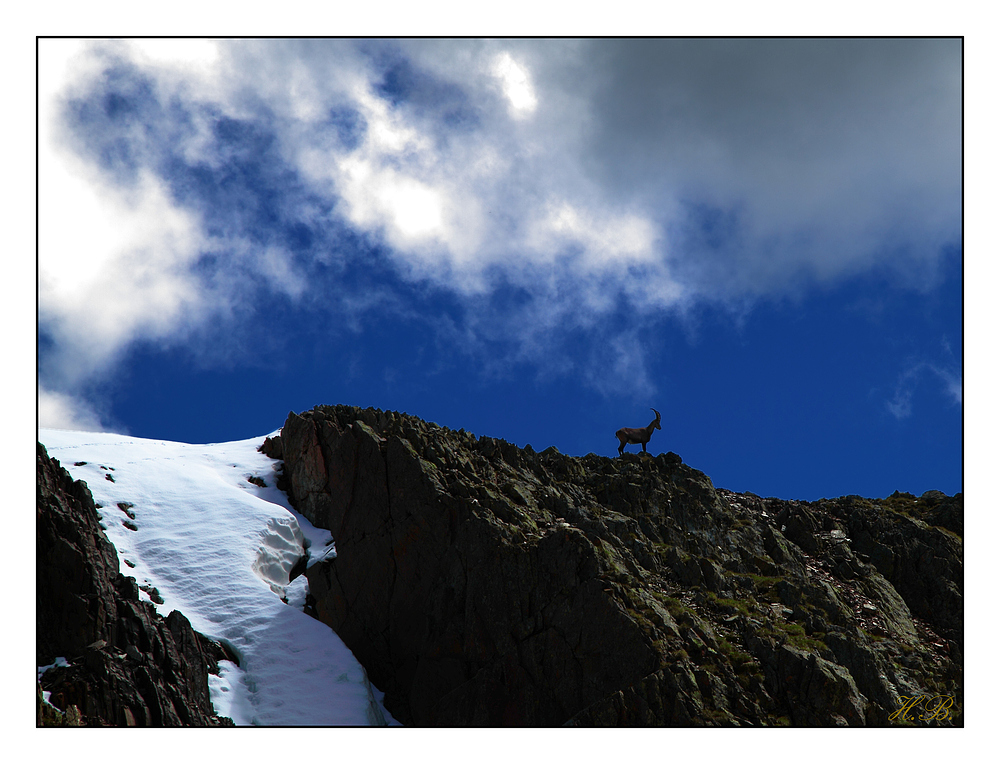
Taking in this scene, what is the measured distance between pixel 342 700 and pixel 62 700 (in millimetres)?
11002

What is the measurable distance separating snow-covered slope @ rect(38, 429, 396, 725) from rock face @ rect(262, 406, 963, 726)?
1.47m

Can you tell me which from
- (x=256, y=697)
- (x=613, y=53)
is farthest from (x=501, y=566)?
(x=613, y=53)

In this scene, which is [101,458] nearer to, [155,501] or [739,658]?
[155,501]

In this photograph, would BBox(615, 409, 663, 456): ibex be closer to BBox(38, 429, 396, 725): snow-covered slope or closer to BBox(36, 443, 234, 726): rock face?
BBox(38, 429, 396, 725): snow-covered slope

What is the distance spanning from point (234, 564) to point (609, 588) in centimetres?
1948

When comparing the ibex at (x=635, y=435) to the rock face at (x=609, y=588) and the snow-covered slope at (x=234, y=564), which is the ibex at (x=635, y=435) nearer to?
the rock face at (x=609, y=588)

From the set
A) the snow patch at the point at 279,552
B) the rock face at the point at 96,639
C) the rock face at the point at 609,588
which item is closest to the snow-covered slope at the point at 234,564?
the snow patch at the point at 279,552

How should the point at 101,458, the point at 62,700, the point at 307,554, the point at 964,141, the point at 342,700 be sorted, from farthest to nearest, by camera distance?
the point at 101,458 → the point at 307,554 → the point at 342,700 → the point at 62,700 → the point at 964,141

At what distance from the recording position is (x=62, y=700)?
18469mm

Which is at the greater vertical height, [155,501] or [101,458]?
[101,458]

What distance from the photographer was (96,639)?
20812 mm
